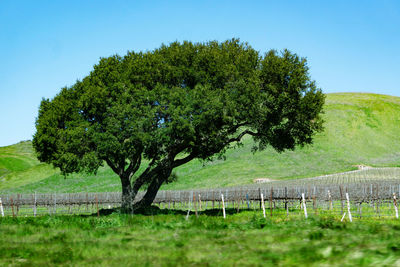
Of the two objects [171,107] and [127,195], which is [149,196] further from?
[171,107]

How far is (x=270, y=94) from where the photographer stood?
36.0m

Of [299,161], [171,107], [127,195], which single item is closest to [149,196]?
[127,195]

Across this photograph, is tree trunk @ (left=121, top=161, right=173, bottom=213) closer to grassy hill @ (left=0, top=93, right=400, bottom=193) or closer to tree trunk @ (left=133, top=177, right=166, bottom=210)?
tree trunk @ (left=133, top=177, right=166, bottom=210)

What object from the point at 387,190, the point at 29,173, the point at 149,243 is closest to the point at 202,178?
the point at 387,190

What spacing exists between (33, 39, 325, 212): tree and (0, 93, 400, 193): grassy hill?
5682cm

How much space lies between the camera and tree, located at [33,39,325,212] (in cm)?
3353

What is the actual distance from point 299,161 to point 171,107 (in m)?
82.3

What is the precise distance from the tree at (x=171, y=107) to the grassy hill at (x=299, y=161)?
56.8m

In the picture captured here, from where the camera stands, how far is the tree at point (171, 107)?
33.5 meters

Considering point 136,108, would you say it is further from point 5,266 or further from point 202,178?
point 202,178

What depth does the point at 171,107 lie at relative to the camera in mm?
33219

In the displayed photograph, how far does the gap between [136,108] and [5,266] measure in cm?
2662

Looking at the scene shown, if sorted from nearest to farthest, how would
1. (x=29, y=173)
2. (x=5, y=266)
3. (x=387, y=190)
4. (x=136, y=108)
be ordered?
(x=5, y=266)
(x=136, y=108)
(x=387, y=190)
(x=29, y=173)

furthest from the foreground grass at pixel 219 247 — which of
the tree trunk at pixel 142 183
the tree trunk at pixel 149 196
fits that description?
the tree trunk at pixel 149 196
